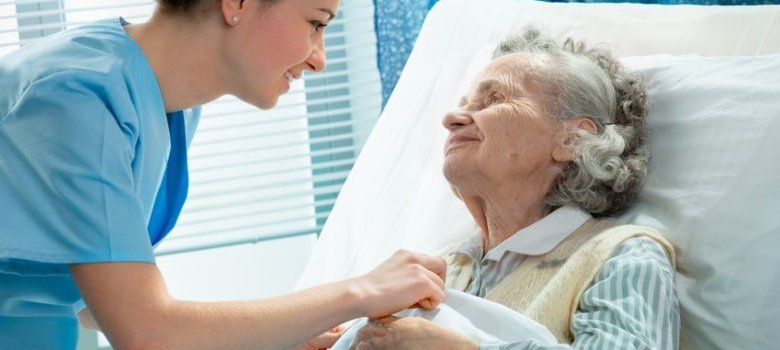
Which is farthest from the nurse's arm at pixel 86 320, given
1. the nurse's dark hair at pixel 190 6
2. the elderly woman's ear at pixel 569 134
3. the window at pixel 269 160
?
the window at pixel 269 160

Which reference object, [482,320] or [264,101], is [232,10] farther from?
[482,320]

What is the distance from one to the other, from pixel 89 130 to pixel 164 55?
0.23 m

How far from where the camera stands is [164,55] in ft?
5.29

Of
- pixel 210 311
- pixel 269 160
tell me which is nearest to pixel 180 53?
pixel 210 311

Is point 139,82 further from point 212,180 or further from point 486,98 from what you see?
point 212,180

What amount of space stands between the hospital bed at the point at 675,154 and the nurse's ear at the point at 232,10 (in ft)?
2.49

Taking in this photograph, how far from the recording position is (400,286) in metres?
1.61

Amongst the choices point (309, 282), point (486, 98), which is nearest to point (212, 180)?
point (309, 282)

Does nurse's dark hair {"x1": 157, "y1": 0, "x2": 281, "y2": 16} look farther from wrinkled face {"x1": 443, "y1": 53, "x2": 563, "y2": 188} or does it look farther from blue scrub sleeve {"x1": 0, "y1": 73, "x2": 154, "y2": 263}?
wrinkled face {"x1": 443, "y1": 53, "x2": 563, "y2": 188}

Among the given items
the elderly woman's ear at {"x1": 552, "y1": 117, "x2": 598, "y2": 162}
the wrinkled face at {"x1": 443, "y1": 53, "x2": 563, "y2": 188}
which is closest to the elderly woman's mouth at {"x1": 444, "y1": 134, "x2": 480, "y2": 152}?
the wrinkled face at {"x1": 443, "y1": 53, "x2": 563, "y2": 188}

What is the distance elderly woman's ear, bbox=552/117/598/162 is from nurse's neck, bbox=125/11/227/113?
592mm

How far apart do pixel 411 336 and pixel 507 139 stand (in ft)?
1.39

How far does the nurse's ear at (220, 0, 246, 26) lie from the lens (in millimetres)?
1546

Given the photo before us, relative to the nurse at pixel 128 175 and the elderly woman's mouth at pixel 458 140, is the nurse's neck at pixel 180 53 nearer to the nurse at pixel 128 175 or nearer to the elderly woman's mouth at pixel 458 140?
the nurse at pixel 128 175
